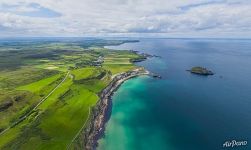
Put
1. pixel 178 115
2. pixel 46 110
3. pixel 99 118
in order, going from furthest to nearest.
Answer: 1. pixel 178 115
2. pixel 46 110
3. pixel 99 118

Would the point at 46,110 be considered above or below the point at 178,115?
above

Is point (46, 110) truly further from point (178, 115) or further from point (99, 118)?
point (178, 115)

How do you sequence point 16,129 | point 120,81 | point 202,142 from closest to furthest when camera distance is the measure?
point 202,142 → point 16,129 → point 120,81

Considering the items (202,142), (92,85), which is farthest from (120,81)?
(202,142)

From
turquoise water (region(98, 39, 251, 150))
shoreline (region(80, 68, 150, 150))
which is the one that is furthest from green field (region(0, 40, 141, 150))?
turquoise water (region(98, 39, 251, 150))

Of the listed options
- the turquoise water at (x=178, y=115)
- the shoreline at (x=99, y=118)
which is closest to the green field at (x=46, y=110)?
the shoreline at (x=99, y=118)

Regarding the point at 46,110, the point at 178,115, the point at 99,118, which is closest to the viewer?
the point at 99,118

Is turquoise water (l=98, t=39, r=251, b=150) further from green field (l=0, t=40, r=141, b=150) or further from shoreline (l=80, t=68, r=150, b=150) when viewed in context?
green field (l=0, t=40, r=141, b=150)

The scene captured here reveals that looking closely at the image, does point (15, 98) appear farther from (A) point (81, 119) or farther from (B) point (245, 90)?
(B) point (245, 90)

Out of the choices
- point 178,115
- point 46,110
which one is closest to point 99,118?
point 46,110
